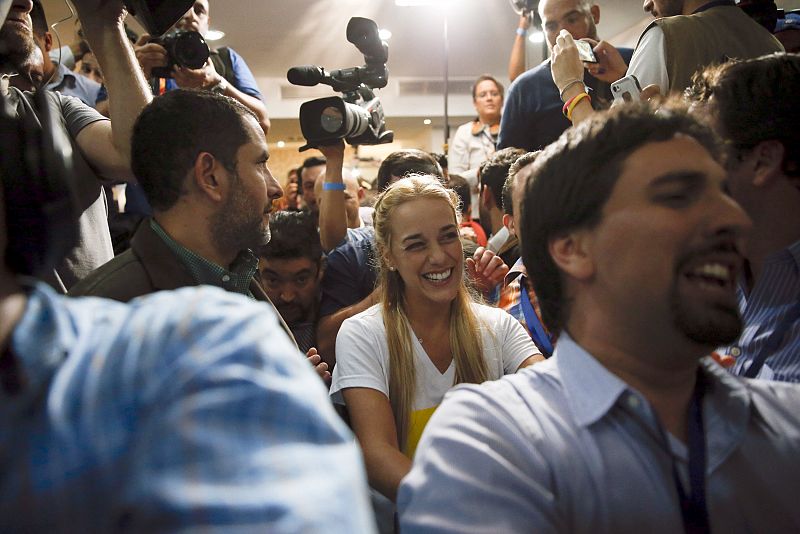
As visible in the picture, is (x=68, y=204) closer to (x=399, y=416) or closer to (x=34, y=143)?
(x=34, y=143)

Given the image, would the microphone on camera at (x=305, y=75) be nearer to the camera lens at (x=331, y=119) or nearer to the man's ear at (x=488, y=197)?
the camera lens at (x=331, y=119)

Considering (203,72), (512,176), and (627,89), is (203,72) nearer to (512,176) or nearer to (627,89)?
(512,176)

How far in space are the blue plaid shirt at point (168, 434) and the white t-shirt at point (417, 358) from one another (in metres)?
1.16

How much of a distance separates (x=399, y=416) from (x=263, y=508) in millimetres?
1279

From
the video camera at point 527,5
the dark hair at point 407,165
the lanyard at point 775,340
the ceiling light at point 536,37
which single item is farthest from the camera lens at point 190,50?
the ceiling light at point 536,37

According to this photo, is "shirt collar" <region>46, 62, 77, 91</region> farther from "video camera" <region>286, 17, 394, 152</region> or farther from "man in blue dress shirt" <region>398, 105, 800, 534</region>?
"man in blue dress shirt" <region>398, 105, 800, 534</region>

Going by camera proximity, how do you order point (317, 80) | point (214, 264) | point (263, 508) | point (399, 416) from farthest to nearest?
point (317, 80) < point (399, 416) < point (214, 264) < point (263, 508)

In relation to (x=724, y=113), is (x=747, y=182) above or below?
below

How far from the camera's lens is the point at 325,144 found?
239 cm

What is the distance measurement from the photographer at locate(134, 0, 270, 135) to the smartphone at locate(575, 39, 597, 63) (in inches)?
44.4

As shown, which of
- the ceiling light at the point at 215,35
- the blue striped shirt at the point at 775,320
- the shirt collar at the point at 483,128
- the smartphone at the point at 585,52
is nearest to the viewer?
the blue striped shirt at the point at 775,320

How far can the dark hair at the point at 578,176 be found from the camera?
1017 mm

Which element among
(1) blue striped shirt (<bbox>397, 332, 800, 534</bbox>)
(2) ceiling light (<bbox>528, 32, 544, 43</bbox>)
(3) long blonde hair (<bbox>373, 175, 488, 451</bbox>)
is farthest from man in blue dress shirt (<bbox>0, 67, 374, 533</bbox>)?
(2) ceiling light (<bbox>528, 32, 544, 43</bbox>)

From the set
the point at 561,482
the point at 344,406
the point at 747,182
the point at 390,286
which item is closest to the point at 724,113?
the point at 747,182
